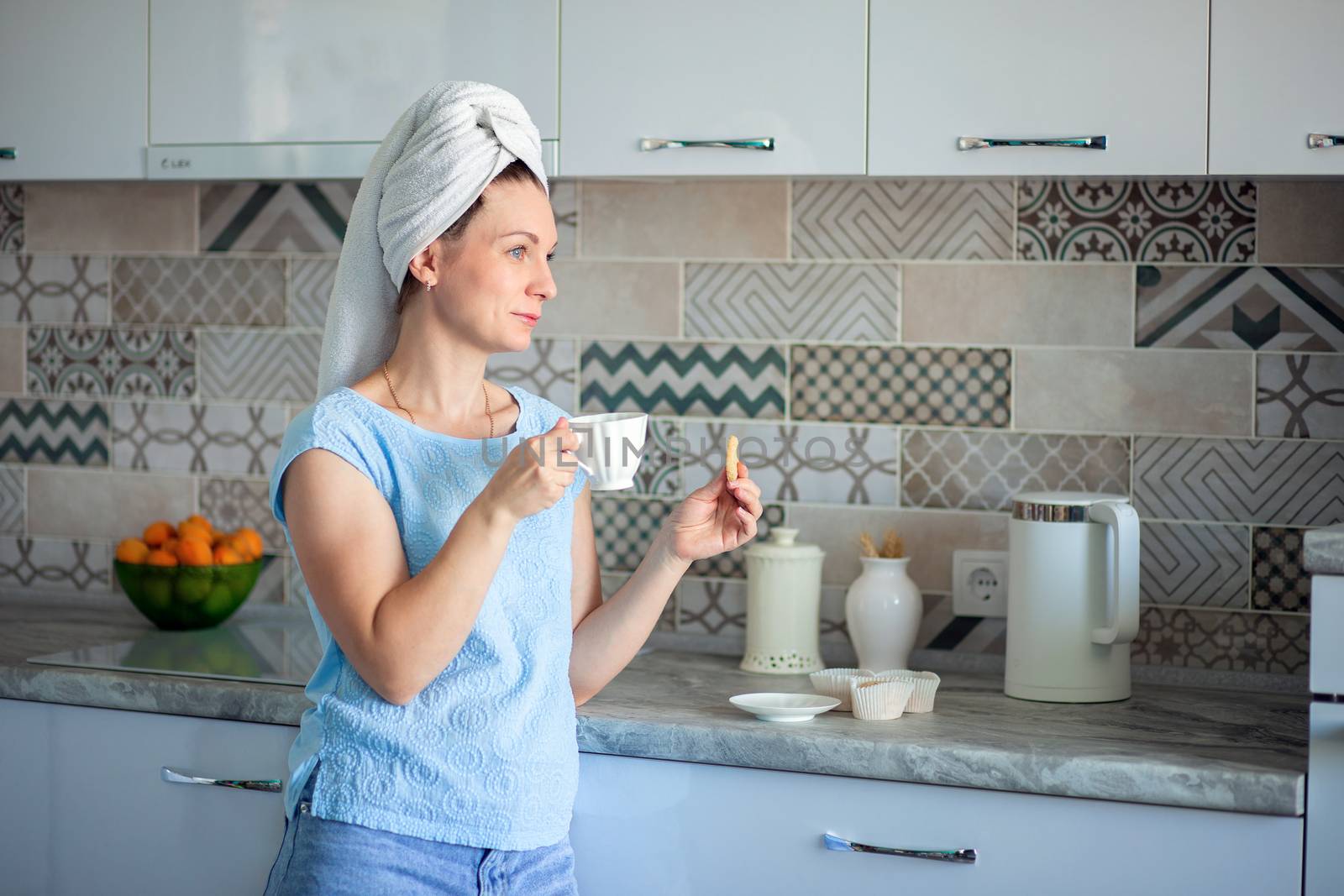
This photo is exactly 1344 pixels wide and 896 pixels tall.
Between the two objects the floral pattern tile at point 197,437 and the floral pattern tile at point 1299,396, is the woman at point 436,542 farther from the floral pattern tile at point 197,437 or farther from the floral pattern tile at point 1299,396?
the floral pattern tile at point 197,437

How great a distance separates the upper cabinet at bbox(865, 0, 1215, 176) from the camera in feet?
6.02

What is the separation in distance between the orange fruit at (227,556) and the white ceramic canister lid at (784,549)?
938 mm

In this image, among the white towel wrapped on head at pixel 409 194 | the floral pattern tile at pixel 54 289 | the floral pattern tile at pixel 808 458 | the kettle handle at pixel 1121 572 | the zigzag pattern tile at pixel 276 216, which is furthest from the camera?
the floral pattern tile at pixel 54 289

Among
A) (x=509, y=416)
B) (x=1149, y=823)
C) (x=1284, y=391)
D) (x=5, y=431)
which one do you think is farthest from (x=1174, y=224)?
(x=5, y=431)

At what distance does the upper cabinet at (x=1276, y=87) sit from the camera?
178 centimetres

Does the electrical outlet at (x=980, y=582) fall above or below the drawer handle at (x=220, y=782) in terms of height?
above

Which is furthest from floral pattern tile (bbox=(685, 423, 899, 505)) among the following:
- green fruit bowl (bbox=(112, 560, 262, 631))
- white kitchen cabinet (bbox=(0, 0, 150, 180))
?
white kitchen cabinet (bbox=(0, 0, 150, 180))

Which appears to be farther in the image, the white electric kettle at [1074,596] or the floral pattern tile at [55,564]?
Answer: the floral pattern tile at [55,564]

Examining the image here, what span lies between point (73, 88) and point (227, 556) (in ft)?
2.76

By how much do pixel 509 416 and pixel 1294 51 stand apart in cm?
115

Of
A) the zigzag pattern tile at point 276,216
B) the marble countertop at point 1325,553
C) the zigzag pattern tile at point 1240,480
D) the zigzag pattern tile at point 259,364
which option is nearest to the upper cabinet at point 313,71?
the zigzag pattern tile at point 276,216

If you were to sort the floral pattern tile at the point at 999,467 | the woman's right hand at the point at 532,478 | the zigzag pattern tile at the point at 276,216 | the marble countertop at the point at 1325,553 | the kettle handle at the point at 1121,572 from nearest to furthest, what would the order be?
the woman's right hand at the point at 532,478
the marble countertop at the point at 1325,553
the kettle handle at the point at 1121,572
the floral pattern tile at the point at 999,467
the zigzag pattern tile at the point at 276,216

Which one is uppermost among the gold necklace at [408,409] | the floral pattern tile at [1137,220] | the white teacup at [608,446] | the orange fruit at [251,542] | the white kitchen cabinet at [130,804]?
the floral pattern tile at [1137,220]

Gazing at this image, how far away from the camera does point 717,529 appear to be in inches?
62.7
